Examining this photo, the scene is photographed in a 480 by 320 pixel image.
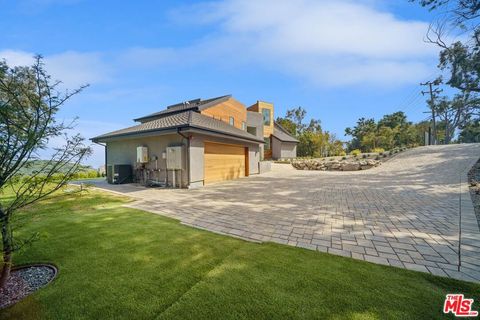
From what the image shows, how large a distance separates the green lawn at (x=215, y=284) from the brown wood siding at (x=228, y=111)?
1347 cm

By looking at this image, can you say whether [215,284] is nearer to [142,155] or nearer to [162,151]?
[162,151]

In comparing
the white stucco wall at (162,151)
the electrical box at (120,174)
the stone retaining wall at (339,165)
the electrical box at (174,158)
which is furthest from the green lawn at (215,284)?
the stone retaining wall at (339,165)

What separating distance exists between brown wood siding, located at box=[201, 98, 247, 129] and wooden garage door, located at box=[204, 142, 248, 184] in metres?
4.77

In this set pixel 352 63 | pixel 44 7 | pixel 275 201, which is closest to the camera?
pixel 44 7

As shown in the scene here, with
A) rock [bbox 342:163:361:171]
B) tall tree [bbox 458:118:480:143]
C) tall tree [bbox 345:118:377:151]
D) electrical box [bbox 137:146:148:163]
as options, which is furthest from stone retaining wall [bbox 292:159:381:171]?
tall tree [bbox 458:118:480:143]

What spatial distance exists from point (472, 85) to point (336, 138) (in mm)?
20608

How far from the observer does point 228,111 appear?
18.5m

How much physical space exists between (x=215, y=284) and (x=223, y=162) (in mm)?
9751

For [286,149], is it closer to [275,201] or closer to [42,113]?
[275,201]

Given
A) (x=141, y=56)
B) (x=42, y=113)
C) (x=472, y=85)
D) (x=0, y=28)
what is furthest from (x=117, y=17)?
(x=472, y=85)

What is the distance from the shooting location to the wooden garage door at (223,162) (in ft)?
34.9

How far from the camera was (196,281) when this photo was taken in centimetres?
231

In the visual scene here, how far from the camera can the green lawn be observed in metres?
1.86

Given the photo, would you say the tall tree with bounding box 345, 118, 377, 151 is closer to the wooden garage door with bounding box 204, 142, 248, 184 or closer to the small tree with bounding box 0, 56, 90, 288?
the wooden garage door with bounding box 204, 142, 248, 184
